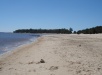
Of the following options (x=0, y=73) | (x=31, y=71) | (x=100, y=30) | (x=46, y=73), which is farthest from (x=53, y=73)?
(x=100, y=30)

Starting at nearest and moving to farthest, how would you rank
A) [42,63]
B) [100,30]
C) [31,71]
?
→ 1. [31,71]
2. [42,63]
3. [100,30]

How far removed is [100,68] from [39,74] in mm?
3121

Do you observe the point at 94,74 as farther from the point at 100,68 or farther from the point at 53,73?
the point at 53,73

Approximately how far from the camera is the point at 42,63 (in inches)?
496

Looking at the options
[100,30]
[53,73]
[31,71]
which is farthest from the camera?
[100,30]

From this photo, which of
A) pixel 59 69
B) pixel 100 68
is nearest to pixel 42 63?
pixel 59 69

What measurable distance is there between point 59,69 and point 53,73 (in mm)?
972

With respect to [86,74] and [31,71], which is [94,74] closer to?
[86,74]

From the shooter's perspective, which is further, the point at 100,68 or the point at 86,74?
the point at 100,68

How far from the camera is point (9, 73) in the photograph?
1001 centimetres

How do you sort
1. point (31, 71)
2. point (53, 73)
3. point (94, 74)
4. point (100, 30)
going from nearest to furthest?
point (94, 74) → point (53, 73) → point (31, 71) → point (100, 30)

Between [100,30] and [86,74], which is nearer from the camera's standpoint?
[86,74]

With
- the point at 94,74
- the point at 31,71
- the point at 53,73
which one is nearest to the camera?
the point at 94,74

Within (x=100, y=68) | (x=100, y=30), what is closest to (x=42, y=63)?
(x=100, y=68)
